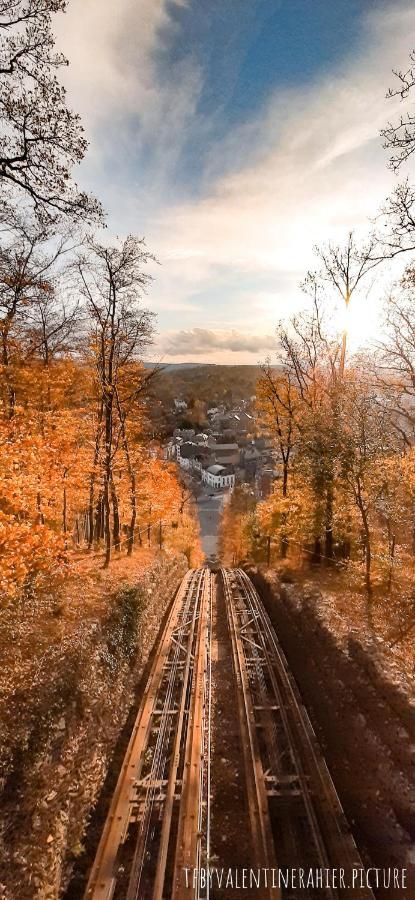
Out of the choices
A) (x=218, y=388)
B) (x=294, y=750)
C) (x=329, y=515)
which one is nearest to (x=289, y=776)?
(x=294, y=750)

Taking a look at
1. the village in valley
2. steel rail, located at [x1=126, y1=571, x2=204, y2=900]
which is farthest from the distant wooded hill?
steel rail, located at [x1=126, y1=571, x2=204, y2=900]

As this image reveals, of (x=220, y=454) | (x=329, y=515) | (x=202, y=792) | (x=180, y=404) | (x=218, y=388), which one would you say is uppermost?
(x=218, y=388)

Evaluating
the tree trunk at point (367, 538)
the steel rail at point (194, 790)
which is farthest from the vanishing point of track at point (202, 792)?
the tree trunk at point (367, 538)

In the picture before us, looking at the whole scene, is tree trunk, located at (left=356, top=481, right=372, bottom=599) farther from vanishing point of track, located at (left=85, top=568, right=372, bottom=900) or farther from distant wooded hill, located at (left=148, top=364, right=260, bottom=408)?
distant wooded hill, located at (left=148, top=364, right=260, bottom=408)

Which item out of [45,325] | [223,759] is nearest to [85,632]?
[223,759]

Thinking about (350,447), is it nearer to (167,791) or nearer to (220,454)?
(167,791)

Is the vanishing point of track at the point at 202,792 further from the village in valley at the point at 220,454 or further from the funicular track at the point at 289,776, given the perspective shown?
the village in valley at the point at 220,454
